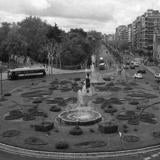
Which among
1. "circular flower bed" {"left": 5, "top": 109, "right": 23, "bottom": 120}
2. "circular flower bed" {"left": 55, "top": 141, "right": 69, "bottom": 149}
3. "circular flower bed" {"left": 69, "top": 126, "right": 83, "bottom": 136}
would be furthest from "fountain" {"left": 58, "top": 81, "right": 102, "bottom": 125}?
"circular flower bed" {"left": 55, "top": 141, "right": 69, "bottom": 149}

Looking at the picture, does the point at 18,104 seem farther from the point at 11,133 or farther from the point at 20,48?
the point at 20,48

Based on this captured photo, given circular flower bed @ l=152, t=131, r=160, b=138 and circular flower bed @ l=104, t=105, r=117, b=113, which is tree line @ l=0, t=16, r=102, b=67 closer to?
circular flower bed @ l=104, t=105, r=117, b=113

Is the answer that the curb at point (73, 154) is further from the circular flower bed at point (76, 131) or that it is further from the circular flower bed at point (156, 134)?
the circular flower bed at point (76, 131)

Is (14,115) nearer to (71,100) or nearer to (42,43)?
(71,100)

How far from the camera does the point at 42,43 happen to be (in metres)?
124

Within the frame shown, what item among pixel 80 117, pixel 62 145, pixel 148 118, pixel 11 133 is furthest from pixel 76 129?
pixel 148 118

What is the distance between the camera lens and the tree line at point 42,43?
4323 inches

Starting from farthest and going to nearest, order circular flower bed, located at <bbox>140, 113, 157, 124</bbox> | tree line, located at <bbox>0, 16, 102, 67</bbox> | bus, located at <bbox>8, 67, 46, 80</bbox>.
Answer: tree line, located at <bbox>0, 16, 102, 67</bbox> → bus, located at <bbox>8, 67, 46, 80</bbox> → circular flower bed, located at <bbox>140, 113, 157, 124</bbox>

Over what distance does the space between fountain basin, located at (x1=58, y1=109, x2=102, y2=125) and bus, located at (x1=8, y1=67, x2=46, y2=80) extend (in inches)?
1779

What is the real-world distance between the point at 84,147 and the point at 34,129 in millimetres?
A: 7977

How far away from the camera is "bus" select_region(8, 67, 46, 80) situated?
79.3 m

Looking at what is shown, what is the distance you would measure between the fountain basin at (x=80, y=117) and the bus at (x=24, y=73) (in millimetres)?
45186

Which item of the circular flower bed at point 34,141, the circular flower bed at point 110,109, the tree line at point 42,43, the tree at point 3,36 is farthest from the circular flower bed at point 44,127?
the tree at point 3,36

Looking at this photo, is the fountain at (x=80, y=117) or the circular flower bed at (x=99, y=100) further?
the circular flower bed at (x=99, y=100)
